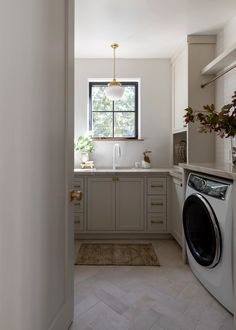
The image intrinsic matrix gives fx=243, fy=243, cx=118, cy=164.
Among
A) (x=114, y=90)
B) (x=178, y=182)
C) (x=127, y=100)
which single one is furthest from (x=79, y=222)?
(x=127, y=100)

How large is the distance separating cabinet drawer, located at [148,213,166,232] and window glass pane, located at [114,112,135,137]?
1.29m

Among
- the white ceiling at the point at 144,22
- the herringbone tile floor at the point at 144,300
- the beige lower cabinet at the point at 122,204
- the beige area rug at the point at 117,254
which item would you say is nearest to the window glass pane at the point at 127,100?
the white ceiling at the point at 144,22

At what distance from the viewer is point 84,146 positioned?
137 inches

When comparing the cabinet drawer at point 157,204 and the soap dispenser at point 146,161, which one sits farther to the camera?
the soap dispenser at point 146,161

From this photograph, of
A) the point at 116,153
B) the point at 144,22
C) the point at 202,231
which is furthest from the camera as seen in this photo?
the point at 116,153

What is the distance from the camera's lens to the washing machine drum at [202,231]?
1662 millimetres

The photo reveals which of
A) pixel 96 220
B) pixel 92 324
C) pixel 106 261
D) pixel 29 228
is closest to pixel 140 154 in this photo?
pixel 96 220

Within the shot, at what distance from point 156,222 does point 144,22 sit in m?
2.37

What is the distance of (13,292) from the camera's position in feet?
2.71

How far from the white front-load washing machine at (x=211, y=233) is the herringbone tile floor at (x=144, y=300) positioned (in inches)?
4.7

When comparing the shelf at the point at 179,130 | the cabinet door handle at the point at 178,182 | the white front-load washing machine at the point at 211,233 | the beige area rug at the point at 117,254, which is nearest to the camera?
the white front-load washing machine at the point at 211,233

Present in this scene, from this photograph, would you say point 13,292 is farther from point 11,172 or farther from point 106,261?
point 106,261

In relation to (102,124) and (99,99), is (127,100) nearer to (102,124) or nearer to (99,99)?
(99,99)

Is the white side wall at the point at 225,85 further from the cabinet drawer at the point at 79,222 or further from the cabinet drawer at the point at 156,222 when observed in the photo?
the cabinet drawer at the point at 79,222
